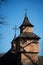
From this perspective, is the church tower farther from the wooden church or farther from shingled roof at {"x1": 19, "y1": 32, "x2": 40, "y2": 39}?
shingled roof at {"x1": 19, "y1": 32, "x2": 40, "y2": 39}

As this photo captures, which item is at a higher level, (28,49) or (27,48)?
(27,48)

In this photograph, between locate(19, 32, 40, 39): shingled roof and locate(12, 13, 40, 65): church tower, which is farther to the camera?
locate(19, 32, 40, 39): shingled roof

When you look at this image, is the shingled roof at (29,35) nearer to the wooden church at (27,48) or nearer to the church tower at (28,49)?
the wooden church at (27,48)

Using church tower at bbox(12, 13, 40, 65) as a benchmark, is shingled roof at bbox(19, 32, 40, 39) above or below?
above

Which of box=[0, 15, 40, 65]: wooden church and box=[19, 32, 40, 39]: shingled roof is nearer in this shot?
box=[0, 15, 40, 65]: wooden church

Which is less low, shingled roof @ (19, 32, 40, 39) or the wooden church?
shingled roof @ (19, 32, 40, 39)

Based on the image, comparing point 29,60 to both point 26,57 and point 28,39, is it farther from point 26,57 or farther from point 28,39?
point 28,39

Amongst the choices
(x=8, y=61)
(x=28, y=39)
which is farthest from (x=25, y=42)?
(x=8, y=61)

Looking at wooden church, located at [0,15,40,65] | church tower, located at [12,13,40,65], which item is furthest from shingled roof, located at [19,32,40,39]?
church tower, located at [12,13,40,65]

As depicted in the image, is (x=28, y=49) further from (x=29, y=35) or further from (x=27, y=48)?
(x=29, y=35)

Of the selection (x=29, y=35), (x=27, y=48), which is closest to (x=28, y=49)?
(x=27, y=48)

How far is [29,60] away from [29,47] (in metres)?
1.70

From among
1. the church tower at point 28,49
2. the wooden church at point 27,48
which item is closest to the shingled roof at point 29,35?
the wooden church at point 27,48

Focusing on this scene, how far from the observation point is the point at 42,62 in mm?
43562
